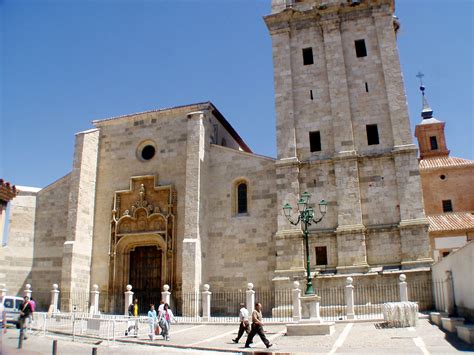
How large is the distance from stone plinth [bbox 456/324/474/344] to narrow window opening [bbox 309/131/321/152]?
1170cm

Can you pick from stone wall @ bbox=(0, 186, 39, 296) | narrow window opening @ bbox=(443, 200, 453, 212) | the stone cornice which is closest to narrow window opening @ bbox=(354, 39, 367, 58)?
the stone cornice

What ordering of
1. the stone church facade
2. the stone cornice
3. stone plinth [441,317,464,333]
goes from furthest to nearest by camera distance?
the stone cornice, the stone church facade, stone plinth [441,317,464,333]

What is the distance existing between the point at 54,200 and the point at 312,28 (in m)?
16.4

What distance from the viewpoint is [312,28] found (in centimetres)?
2316

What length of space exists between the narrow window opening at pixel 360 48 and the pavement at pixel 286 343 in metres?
12.8

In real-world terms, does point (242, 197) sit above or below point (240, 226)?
above

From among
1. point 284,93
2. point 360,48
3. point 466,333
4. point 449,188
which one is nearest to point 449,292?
point 466,333

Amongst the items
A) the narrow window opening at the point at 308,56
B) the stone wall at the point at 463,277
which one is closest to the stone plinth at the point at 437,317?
the stone wall at the point at 463,277

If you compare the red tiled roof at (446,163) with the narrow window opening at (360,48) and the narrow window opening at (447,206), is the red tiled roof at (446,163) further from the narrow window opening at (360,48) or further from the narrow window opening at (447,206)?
the narrow window opening at (360,48)

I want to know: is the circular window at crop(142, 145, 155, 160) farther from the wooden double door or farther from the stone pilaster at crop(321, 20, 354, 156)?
the stone pilaster at crop(321, 20, 354, 156)

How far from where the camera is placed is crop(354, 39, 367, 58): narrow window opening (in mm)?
22386

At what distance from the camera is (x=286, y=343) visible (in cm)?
1265

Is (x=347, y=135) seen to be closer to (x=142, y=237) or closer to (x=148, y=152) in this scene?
(x=148, y=152)

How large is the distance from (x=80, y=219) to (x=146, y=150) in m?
4.96
